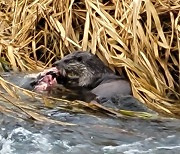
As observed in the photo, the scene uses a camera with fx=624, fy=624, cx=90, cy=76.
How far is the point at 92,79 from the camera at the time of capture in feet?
17.6

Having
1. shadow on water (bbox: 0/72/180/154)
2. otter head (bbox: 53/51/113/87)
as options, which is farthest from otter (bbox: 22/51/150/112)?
shadow on water (bbox: 0/72/180/154)

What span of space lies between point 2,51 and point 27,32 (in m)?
0.32

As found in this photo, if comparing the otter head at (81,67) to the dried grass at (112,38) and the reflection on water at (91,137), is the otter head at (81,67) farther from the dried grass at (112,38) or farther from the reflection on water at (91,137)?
the reflection on water at (91,137)

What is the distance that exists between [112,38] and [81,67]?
442 mm

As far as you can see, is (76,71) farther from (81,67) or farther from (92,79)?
(92,79)

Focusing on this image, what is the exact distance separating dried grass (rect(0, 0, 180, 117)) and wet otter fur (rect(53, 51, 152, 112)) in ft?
0.28

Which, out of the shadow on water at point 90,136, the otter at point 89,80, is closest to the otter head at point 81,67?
the otter at point 89,80

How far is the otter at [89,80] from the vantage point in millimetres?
4537

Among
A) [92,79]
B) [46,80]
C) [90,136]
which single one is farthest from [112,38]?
[90,136]

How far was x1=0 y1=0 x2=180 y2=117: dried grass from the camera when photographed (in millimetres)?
4816

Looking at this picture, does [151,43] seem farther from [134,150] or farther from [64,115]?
[134,150]

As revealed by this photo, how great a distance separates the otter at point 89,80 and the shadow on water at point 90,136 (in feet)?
1.83

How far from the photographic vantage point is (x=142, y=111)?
4.15 m

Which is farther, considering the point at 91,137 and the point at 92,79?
the point at 92,79
